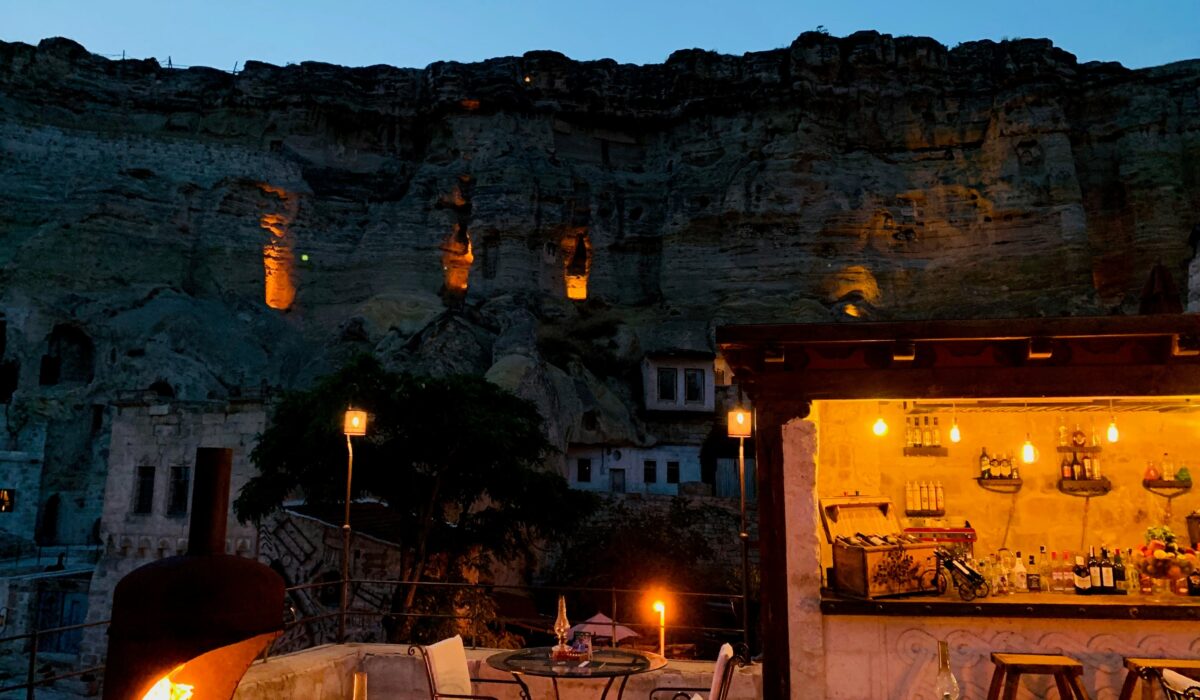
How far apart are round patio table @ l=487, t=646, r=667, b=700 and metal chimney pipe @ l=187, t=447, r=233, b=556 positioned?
14.7 feet

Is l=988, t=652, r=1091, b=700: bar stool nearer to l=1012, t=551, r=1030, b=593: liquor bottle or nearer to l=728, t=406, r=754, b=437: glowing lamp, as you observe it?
l=1012, t=551, r=1030, b=593: liquor bottle

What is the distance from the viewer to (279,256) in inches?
2072

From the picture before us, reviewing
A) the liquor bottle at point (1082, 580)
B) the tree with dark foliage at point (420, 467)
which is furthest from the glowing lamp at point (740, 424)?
the tree with dark foliage at point (420, 467)

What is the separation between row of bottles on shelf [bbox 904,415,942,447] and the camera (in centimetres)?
991

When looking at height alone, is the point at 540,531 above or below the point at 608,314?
below

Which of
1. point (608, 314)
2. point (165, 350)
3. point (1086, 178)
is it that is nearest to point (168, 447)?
point (165, 350)

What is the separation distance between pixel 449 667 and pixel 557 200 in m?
45.4

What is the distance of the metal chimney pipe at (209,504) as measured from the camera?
93.7 inches

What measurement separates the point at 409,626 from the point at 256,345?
32625 millimetres

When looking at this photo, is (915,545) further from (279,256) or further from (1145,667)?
(279,256)

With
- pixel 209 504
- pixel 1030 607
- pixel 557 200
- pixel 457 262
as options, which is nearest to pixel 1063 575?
pixel 1030 607

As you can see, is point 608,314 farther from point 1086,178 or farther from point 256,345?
point 1086,178

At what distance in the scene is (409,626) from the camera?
17812mm

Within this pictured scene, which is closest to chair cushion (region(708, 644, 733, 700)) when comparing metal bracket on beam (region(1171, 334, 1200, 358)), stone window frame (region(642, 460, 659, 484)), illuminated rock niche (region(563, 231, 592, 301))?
metal bracket on beam (region(1171, 334, 1200, 358))
